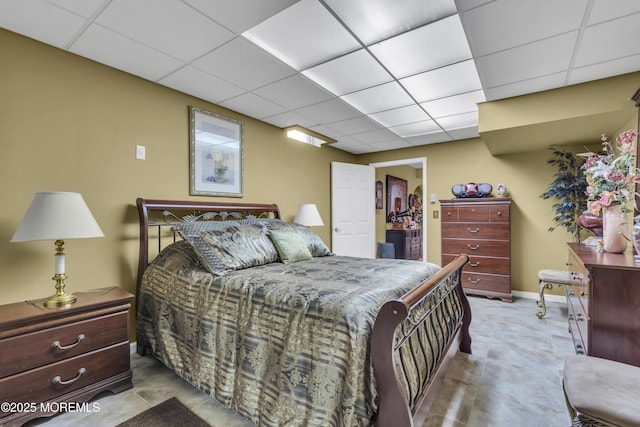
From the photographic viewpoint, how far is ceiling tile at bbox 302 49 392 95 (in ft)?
7.57

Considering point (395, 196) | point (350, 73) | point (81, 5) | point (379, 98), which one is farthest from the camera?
point (395, 196)

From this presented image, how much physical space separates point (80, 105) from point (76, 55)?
1.20ft

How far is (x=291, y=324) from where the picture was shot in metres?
1.42

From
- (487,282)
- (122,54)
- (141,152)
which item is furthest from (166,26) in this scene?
(487,282)

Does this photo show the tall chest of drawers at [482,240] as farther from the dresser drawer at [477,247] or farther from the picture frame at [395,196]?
the picture frame at [395,196]

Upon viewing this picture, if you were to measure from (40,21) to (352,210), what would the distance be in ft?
13.6

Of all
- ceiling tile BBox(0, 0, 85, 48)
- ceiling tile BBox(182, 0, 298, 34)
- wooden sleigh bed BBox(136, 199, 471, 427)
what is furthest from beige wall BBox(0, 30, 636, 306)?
ceiling tile BBox(182, 0, 298, 34)

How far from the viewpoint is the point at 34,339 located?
1630mm

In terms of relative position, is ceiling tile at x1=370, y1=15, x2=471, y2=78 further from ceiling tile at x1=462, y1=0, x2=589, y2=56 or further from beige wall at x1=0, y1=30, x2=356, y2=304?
beige wall at x1=0, y1=30, x2=356, y2=304

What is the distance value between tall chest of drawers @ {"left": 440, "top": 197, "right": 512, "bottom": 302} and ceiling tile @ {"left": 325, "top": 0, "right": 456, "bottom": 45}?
9.53 ft

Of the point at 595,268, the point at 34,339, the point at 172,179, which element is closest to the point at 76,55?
the point at 172,179

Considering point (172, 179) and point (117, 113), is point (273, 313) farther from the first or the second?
point (117, 113)

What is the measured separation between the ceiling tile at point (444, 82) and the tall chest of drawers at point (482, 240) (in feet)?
5.92

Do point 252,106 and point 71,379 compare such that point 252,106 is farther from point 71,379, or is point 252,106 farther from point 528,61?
point 71,379
